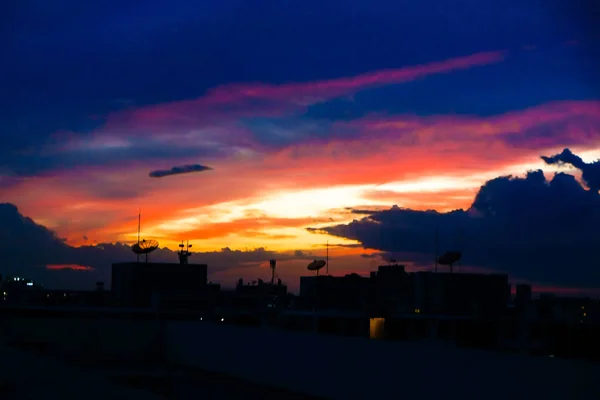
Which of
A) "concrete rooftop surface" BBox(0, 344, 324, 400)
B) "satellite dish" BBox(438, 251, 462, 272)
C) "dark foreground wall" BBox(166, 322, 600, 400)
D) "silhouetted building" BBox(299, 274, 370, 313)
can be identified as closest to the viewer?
"dark foreground wall" BBox(166, 322, 600, 400)

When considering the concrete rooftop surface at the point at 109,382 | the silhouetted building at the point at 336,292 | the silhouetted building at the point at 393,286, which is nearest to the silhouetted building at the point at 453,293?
the silhouetted building at the point at 393,286

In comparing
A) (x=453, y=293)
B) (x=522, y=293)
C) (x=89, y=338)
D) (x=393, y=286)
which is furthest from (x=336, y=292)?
(x=89, y=338)

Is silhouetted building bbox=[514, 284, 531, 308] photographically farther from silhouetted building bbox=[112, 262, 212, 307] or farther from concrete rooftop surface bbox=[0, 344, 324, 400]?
concrete rooftop surface bbox=[0, 344, 324, 400]

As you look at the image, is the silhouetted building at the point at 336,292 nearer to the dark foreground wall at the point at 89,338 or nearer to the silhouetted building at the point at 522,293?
the silhouetted building at the point at 522,293

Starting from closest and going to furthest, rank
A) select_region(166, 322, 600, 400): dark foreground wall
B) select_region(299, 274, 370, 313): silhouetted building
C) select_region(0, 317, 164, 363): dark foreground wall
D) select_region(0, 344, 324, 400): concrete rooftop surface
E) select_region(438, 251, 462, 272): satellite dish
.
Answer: select_region(166, 322, 600, 400): dark foreground wall → select_region(0, 344, 324, 400): concrete rooftop surface → select_region(0, 317, 164, 363): dark foreground wall → select_region(438, 251, 462, 272): satellite dish → select_region(299, 274, 370, 313): silhouetted building

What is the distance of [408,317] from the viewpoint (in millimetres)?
50938

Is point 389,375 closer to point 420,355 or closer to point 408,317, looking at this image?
point 420,355

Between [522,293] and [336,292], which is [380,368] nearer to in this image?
[522,293]

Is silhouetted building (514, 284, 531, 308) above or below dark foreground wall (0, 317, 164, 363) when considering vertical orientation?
above

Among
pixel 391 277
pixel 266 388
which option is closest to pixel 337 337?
pixel 266 388

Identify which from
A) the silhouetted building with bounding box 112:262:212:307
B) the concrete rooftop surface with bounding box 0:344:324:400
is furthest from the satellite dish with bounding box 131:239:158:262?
the concrete rooftop surface with bounding box 0:344:324:400

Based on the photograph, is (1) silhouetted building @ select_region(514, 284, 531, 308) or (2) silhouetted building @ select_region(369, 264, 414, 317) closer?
(2) silhouetted building @ select_region(369, 264, 414, 317)

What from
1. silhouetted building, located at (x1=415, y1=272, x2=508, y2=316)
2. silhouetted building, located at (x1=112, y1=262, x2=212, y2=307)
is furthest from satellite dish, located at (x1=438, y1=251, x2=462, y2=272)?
silhouetted building, located at (x1=112, y1=262, x2=212, y2=307)

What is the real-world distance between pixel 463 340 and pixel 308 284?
43.6 m
